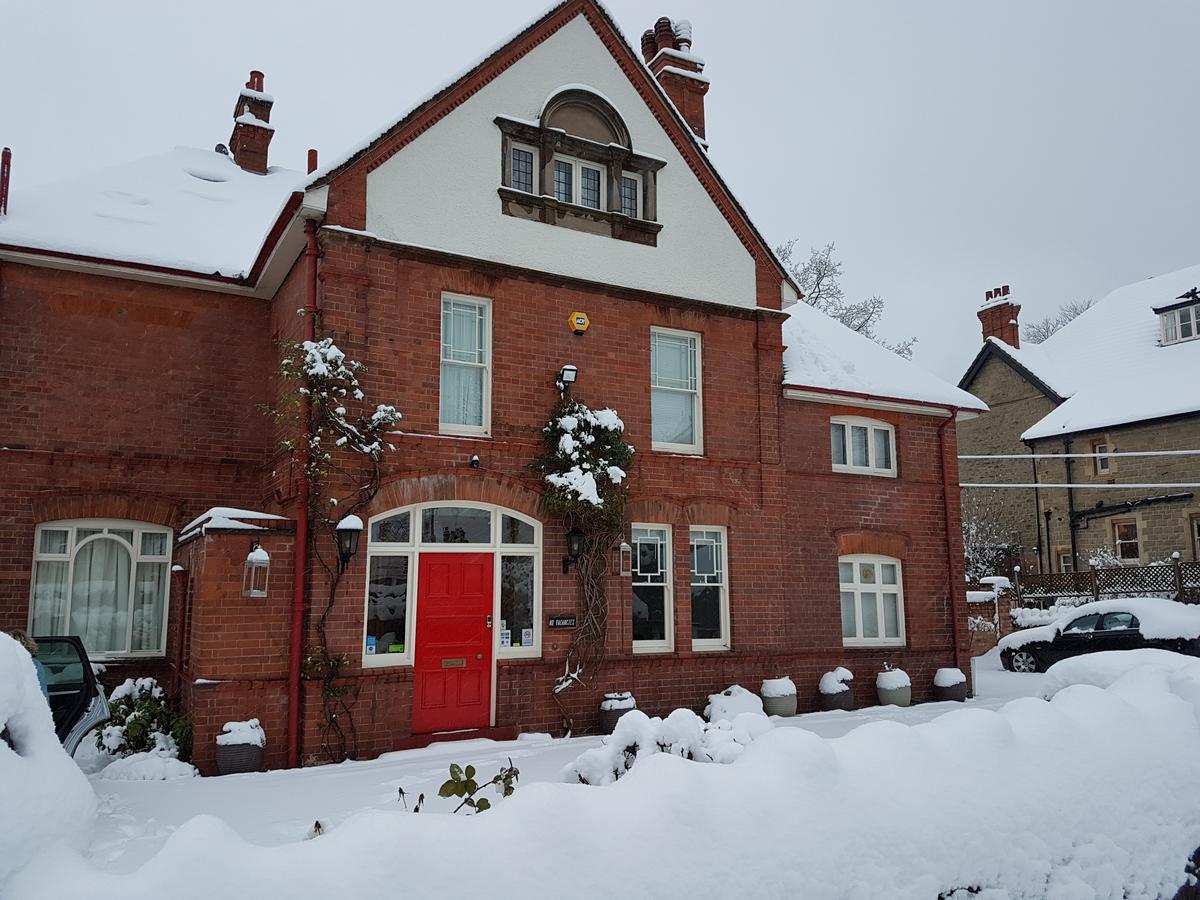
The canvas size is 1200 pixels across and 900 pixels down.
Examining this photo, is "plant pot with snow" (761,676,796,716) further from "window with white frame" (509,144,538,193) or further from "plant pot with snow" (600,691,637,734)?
"window with white frame" (509,144,538,193)

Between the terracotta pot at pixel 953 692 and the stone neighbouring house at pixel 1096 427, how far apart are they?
1335 centimetres

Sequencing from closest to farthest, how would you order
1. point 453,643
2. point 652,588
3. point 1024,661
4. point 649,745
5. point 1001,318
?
point 649,745
point 453,643
point 652,588
point 1024,661
point 1001,318

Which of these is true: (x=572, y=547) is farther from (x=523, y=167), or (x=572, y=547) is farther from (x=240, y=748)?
(x=523, y=167)

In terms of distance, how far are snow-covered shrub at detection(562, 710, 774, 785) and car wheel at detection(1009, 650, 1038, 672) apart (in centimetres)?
1623

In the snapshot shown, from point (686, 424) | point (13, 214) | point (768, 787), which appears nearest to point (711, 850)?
point (768, 787)

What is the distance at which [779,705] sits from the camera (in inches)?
509

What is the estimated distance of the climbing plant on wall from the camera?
11.6m

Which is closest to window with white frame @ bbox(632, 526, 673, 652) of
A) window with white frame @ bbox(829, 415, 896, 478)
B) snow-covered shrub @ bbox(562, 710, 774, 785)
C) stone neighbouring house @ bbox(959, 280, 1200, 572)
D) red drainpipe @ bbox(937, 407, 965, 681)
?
window with white frame @ bbox(829, 415, 896, 478)

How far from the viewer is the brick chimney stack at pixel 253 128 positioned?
1738 cm

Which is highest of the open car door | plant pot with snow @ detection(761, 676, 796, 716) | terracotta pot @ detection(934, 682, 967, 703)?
the open car door

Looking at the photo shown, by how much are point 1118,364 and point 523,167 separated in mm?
24882

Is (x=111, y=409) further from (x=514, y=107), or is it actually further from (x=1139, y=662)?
(x=1139, y=662)

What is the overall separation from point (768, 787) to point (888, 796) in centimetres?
75

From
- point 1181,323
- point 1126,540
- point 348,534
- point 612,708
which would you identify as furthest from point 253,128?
point 1181,323
